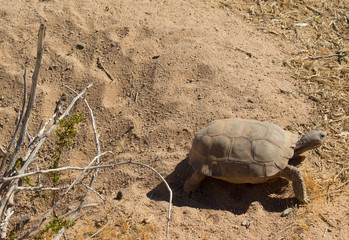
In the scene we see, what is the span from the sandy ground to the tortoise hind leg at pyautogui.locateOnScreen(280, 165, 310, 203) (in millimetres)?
112

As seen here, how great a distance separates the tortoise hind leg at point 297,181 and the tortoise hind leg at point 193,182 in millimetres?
773

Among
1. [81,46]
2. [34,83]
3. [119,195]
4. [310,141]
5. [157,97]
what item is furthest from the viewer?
[81,46]

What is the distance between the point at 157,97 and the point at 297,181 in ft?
6.80

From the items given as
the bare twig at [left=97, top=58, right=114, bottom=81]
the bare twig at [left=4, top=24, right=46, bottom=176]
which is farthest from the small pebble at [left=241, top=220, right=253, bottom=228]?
the bare twig at [left=97, top=58, right=114, bottom=81]

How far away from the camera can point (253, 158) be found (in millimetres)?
3869

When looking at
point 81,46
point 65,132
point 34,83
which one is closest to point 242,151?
point 65,132

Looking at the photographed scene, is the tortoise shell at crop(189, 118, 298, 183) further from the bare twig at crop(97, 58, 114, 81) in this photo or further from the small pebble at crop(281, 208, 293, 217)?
the bare twig at crop(97, 58, 114, 81)

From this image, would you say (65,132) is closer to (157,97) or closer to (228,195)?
(228,195)

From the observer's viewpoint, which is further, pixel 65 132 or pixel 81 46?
pixel 81 46

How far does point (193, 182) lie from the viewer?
13.7 feet

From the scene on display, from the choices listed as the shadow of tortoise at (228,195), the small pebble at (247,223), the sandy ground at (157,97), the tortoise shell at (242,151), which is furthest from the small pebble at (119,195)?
the small pebble at (247,223)

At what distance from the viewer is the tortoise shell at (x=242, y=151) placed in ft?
12.7

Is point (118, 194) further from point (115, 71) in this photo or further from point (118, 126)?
point (115, 71)

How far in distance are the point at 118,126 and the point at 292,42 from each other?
2.81m
